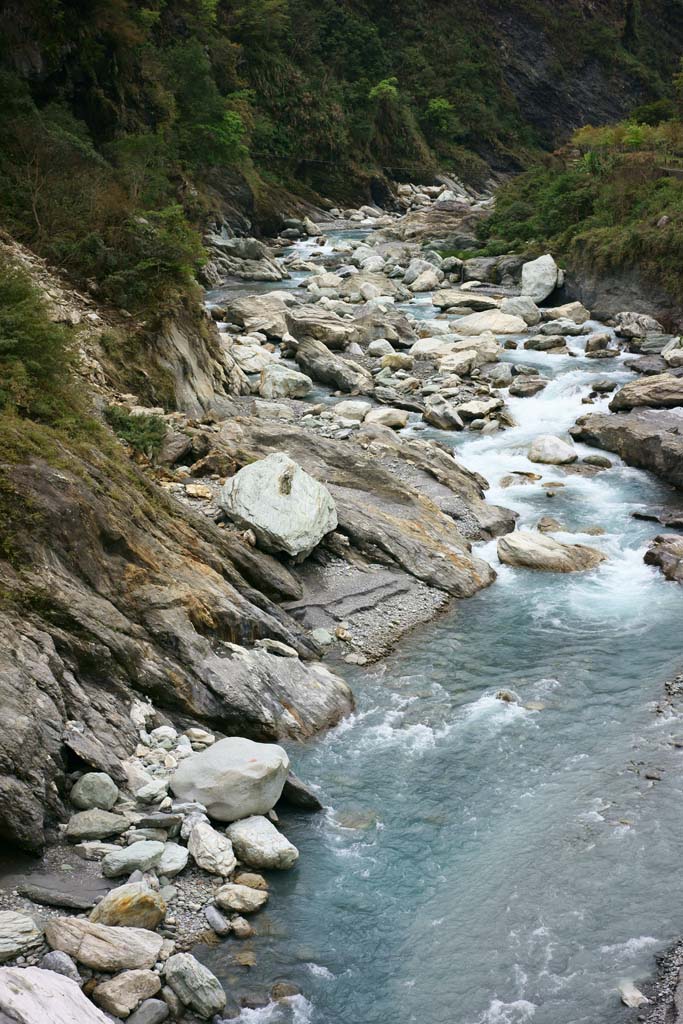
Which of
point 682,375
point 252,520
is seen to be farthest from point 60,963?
point 682,375

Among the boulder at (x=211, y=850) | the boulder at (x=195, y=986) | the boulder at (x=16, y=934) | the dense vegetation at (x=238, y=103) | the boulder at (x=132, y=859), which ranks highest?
the dense vegetation at (x=238, y=103)

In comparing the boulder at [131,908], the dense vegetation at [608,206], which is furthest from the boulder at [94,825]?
the dense vegetation at [608,206]

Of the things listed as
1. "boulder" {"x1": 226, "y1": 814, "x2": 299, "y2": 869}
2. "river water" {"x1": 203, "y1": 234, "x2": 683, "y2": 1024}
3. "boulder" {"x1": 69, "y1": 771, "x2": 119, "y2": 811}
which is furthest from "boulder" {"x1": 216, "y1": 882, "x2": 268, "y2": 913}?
"boulder" {"x1": 69, "y1": 771, "x2": 119, "y2": 811}

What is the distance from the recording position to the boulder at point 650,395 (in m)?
21.6

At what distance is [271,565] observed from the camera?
1357 centimetres

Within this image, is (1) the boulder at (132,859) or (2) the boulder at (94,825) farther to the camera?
(2) the boulder at (94,825)

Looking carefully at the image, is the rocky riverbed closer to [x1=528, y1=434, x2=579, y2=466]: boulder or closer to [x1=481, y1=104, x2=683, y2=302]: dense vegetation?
[x1=528, y1=434, x2=579, y2=466]: boulder

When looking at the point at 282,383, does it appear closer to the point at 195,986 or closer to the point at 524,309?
the point at 524,309

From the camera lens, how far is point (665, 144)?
3791 centimetres

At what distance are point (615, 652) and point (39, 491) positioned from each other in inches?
313

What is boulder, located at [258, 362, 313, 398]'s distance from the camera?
2195 centimetres

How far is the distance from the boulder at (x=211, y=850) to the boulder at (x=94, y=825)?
64 centimetres

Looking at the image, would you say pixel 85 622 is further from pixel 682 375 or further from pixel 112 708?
pixel 682 375

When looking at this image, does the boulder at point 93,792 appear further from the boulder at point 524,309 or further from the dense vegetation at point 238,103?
the boulder at point 524,309
